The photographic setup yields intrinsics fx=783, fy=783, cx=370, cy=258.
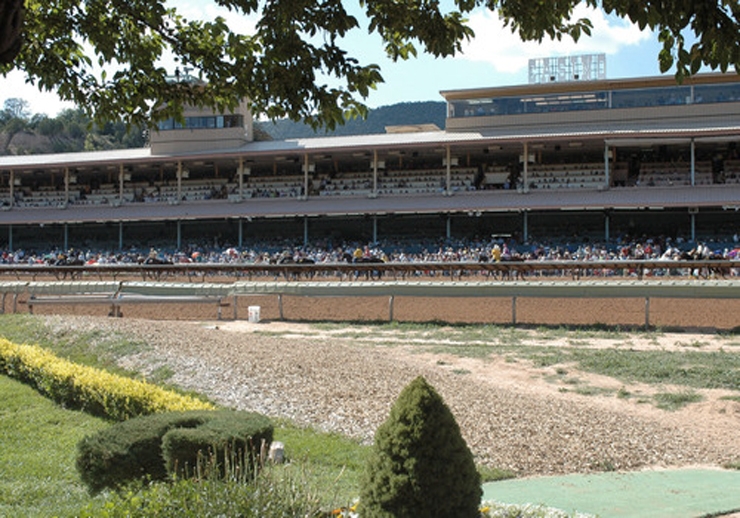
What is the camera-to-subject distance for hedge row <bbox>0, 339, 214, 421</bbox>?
33.8ft

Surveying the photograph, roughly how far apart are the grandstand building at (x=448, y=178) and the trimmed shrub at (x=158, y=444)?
32.5 metres

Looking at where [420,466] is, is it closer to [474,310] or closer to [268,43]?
[268,43]

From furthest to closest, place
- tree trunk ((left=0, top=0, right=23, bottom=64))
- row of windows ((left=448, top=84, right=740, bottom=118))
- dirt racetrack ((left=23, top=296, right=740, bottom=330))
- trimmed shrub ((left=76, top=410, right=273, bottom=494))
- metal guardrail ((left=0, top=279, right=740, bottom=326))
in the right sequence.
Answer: row of windows ((left=448, top=84, right=740, bottom=118))
metal guardrail ((left=0, top=279, right=740, bottom=326))
dirt racetrack ((left=23, top=296, right=740, bottom=330))
trimmed shrub ((left=76, top=410, right=273, bottom=494))
tree trunk ((left=0, top=0, right=23, bottom=64))

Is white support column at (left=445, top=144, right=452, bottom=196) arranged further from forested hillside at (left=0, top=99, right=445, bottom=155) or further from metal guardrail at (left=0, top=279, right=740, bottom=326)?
forested hillside at (left=0, top=99, right=445, bottom=155)

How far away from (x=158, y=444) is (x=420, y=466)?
3909mm

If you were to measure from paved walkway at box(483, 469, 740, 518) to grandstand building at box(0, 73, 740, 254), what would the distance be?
31218 mm

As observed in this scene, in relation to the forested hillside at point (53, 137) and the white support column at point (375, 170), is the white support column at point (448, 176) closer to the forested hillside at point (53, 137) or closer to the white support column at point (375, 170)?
the white support column at point (375, 170)

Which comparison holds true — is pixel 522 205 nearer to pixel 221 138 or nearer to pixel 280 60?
pixel 221 138

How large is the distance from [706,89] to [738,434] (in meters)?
37.0

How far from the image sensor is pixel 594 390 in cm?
1307

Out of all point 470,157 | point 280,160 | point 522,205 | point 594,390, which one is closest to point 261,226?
point 280,160

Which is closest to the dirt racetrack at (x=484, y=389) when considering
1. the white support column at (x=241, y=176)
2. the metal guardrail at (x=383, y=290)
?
the metal guardrail at (x=383, y=290)

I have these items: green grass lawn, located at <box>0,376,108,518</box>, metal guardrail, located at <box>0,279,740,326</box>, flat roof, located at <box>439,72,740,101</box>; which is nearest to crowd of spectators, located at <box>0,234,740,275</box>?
metal guardrail, located at <box>0,279,740,326</box>

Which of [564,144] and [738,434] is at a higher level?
[564,144]
